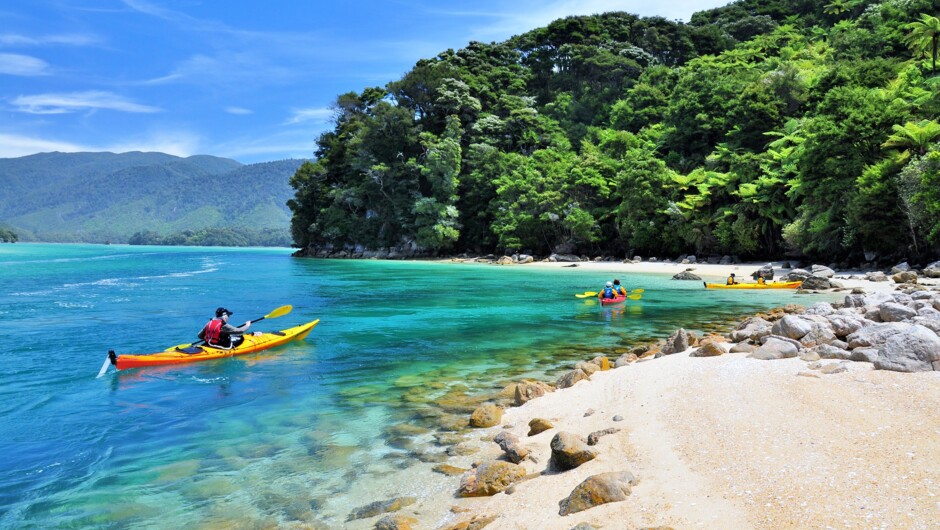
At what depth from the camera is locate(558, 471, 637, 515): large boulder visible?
13.8ft

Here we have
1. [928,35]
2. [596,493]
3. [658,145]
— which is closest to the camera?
[596,493]

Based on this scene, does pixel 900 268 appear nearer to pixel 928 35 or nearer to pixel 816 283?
pixel 816 283

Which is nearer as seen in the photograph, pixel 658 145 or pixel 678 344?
pixel 678 344

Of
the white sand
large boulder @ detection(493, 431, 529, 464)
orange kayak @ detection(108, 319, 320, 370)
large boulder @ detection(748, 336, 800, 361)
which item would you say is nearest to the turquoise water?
orange kayak @ detection(108, 319, 320, 370)

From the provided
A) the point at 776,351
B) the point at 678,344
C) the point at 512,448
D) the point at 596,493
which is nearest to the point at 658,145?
the point at 678,344

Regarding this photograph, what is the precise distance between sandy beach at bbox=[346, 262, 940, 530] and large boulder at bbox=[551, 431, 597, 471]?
7cm

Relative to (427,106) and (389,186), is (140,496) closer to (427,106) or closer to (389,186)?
(389,186)

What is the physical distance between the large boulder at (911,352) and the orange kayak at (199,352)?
43.7 ft

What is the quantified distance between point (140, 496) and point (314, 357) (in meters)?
7.27

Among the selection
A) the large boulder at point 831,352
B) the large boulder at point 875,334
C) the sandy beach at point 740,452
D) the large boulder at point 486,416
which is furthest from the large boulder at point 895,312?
the large boulder at point 486,416

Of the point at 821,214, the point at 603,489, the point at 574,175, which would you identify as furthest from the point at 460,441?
the point at 574,175

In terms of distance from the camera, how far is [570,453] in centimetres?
515

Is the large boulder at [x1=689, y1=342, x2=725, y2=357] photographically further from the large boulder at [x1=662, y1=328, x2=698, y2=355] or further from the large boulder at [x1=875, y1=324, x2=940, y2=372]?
the large boulder at [x1=875, y1=324, x2=940, y2=372]

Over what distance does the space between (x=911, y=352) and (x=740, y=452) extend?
384cm
